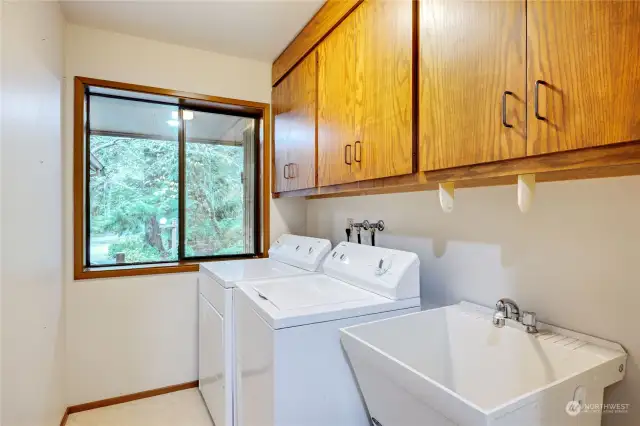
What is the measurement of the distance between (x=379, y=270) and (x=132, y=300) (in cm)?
171

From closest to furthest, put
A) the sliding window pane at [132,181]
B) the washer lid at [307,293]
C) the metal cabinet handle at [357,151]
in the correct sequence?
the washer lid at [307,293] < the metal cabinet handle at [357,151] < the sliding window pane at [132,181]

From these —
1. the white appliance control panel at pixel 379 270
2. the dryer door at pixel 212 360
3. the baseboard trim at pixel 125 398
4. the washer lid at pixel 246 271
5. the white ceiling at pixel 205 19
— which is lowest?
the baseboard trim at pixel 125 398

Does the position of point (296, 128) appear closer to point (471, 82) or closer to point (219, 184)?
point (219, 184)

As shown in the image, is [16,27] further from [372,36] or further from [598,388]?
[598,388]

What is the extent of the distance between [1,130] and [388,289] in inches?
57.5

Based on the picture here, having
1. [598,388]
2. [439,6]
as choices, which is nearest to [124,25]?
[439,6]

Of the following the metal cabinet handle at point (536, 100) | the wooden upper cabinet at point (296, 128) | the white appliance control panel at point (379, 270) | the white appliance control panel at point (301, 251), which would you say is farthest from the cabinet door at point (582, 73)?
the white appliance control panel at point (301, 251)

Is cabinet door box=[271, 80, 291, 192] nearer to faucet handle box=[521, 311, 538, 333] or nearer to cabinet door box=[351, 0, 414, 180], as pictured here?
cabinet door box=[351, 0, 414, 180]

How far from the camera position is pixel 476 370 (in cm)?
120

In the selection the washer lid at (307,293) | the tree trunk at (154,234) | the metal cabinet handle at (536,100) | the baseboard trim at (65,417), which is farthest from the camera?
the tree trunk at (154,234)

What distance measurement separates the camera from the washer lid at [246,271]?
1.81 m

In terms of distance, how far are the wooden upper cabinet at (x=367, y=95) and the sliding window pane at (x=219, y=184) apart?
105cm

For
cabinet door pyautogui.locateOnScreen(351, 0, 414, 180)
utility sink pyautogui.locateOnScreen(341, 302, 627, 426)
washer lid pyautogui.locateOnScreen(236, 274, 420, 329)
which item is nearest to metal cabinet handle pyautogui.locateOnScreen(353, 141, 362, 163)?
cabinet door pyautogui.locateOnScreen(351, 0, 414, 180)

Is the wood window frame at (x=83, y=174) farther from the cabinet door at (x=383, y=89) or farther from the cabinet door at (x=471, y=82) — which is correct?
the cabinet door at (x=471, y=82)
